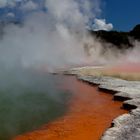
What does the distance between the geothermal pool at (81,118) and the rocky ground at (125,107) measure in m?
0.30

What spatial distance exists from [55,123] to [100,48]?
1252 inches

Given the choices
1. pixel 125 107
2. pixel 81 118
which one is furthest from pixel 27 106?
pixel 125 107

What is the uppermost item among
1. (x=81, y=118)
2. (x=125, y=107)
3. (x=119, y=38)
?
(x=119, y=38)

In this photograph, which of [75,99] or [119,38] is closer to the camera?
[75,99]

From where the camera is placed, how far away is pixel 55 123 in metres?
9.38

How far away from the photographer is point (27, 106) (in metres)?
11.8

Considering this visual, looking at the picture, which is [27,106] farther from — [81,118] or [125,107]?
[125,107]

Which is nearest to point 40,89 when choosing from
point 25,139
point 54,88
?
point 54,88

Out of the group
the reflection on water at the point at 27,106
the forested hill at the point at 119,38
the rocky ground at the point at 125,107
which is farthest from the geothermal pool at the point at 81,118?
the forested hill at the point at 119,38

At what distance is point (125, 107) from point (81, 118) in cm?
149

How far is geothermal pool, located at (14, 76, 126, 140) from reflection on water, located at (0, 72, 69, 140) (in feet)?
0.35

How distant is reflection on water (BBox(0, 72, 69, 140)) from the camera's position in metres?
9.25

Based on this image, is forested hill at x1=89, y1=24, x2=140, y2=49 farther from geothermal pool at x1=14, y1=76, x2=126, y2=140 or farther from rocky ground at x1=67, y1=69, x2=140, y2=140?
geothermal pool at x1=14, y1=76, x2=126, y2=140

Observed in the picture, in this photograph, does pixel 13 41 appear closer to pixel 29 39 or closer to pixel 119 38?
pixel 29 39
